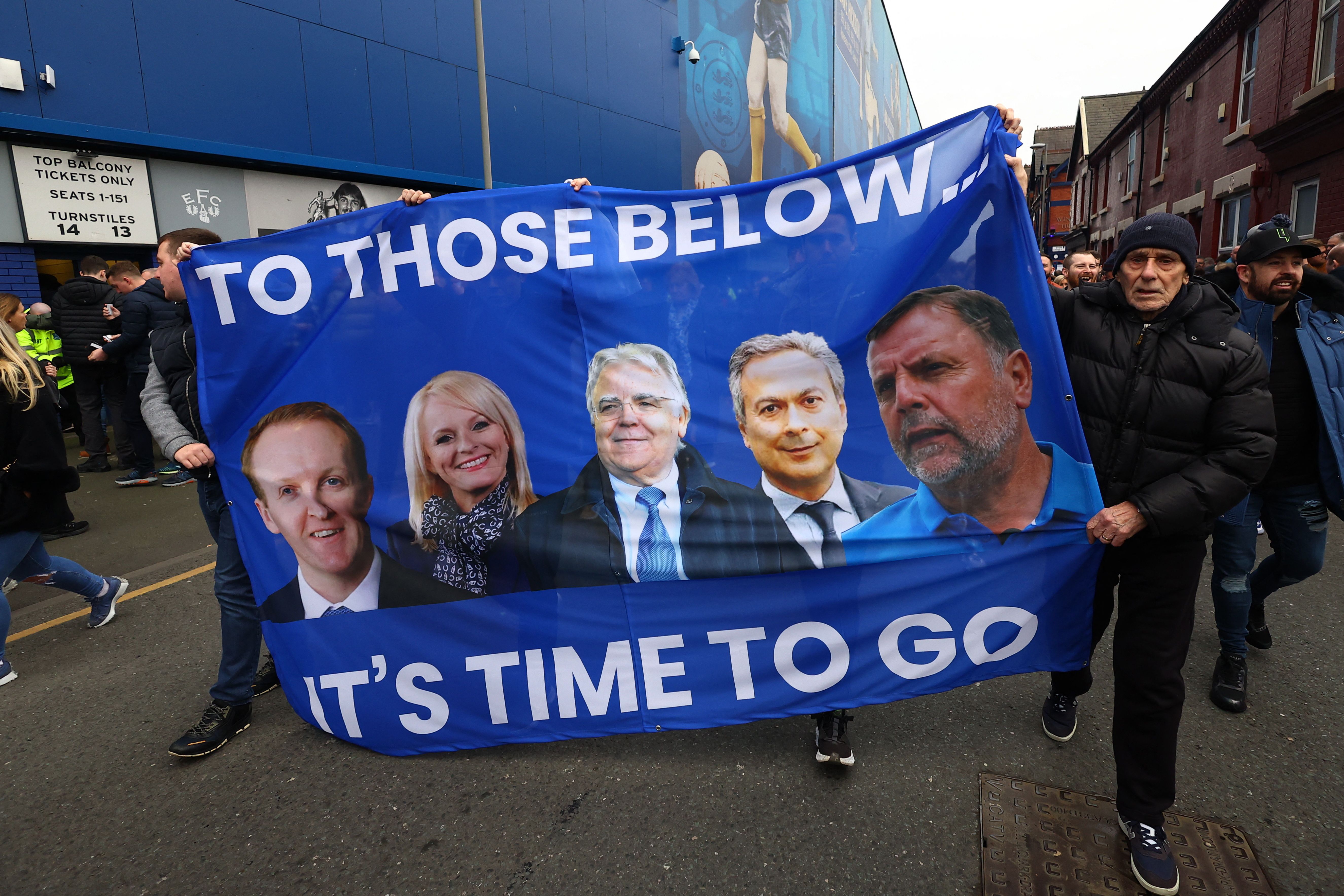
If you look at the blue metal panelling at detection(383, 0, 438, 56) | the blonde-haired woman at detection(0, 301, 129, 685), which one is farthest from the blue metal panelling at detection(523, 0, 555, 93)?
the blonde-haired woman at detection(0, 301, 129, 685)

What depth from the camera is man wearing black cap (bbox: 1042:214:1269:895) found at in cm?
231

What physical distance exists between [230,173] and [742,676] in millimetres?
10491

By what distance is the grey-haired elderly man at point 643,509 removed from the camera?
9.39ft

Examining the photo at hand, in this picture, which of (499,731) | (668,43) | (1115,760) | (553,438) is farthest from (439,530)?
(668,43)

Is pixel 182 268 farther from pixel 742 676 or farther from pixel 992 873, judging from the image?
pixel 992 873

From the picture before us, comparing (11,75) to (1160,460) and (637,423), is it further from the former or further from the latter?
(1160,460)

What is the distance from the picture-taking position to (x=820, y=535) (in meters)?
2.82

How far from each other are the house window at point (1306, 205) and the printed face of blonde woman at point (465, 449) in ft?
54.5

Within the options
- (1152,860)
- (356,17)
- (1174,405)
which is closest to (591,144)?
(356,17)

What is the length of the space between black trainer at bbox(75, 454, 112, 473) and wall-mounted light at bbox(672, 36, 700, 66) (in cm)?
1427

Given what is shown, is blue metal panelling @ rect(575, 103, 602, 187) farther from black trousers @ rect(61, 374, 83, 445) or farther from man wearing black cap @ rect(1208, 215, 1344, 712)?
man wearing black cap @ rect(1208, 215, 1344, 712)

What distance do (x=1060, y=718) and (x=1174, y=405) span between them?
1.35 meters

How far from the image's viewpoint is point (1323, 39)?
14000mm

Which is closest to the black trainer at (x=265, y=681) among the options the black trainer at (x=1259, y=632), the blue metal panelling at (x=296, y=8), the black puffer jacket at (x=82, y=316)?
the black trainer at (x=1259, y=632)
